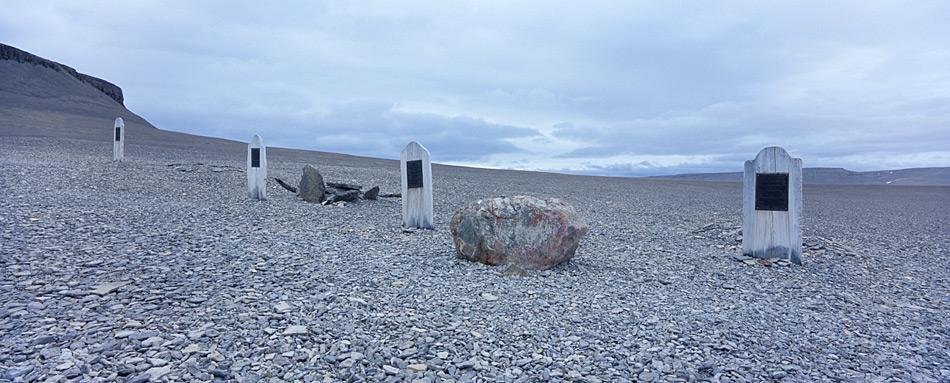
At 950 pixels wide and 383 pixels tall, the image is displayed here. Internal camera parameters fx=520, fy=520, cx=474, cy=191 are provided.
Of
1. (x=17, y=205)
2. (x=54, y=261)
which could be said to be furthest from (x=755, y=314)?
(x=17, y=205)

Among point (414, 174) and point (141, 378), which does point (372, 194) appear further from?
point (141, 378)

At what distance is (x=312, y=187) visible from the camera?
1486 cm

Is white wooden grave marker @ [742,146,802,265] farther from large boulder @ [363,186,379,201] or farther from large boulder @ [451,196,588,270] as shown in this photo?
large boulder @ [363,186,379,201]

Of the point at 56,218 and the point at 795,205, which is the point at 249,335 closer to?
the point at 56,218

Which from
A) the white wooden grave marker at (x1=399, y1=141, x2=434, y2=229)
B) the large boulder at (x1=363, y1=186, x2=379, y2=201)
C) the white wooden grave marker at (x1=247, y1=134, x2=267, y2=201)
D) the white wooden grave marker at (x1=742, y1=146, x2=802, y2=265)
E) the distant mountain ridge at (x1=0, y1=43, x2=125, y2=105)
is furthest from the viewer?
the distant mountain ridge at (x1=0, y1=43, x2=125, y2=105)

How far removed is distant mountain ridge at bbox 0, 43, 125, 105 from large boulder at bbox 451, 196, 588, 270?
8465 centimetres

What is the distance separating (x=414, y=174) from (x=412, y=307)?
612 centimetres

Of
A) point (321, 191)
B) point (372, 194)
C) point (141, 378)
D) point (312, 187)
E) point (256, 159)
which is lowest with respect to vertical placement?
point (141, 378)

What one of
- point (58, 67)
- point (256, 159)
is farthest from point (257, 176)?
point (58, 67)

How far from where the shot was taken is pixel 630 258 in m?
9.20

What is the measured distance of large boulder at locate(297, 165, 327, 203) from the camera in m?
14.8

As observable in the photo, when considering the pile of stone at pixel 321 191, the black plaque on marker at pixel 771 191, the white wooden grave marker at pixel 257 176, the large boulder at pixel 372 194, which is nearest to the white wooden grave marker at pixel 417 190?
the pile of stone at pixel 321 191

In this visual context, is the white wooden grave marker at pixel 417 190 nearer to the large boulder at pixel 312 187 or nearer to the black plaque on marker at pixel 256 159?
the large boulder at pixel 312 187

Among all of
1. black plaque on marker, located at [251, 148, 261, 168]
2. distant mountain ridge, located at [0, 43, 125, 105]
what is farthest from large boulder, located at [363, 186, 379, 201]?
distant mountain ridge, located at [0, 43, 125, 105]
